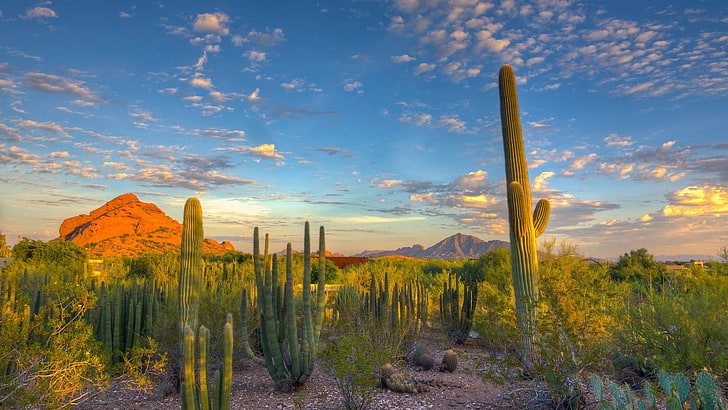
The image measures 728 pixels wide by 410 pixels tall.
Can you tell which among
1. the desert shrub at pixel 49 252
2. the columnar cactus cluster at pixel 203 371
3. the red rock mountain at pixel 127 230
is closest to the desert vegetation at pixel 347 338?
the columnar cactus cluster at pixel 203 371

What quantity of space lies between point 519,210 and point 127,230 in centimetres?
8119

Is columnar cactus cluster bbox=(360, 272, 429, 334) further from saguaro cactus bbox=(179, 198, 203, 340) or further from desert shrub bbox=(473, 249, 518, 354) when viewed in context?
saguaro cactus bbox=(179, 198, 203, 340)

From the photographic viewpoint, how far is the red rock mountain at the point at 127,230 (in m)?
65.7

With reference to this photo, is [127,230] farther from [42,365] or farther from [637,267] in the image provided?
[42,365]

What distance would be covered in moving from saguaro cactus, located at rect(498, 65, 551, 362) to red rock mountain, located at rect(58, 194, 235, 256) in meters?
59.1

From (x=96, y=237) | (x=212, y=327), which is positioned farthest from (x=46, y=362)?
(x=96, y=237)

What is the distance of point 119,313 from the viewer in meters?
8.38

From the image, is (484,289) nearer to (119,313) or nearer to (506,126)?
(506,126)

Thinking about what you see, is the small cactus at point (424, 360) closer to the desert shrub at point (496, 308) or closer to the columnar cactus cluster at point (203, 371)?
the desert shrub at point (496, 308)

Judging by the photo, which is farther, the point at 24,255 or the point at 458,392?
the point at 24,255

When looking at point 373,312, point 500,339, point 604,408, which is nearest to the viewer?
point 604,408

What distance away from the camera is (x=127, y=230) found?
7725cm

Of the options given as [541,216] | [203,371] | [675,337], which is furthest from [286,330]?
[675,337]

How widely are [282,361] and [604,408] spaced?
454cm
